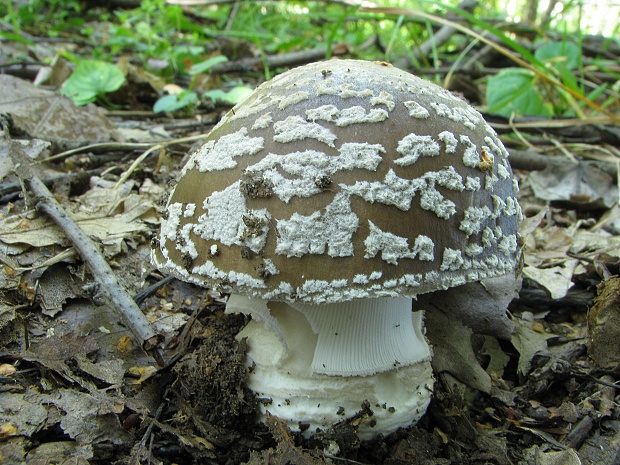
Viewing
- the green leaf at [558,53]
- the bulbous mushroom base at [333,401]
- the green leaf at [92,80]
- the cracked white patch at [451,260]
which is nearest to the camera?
the cracked white patch at [451,260]

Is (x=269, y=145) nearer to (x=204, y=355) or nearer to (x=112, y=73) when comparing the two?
(x=204, y=355)

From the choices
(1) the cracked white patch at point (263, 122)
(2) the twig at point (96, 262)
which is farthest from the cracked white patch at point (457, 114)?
(2) the twig at point (96, 262)

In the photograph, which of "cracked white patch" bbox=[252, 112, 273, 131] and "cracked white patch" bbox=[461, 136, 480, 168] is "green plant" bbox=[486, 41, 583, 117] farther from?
"cracked white patch" bbox=[252, 112, 273, 131]

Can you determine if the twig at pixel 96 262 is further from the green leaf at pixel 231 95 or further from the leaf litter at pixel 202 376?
the green leaf at pixel 231 95

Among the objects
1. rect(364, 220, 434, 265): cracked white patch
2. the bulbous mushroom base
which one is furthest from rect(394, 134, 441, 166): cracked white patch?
the bulbous mushroom base

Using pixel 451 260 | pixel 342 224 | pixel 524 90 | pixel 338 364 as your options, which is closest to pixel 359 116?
pixel 342 224

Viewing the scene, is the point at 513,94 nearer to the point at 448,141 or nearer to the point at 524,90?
the point at 524,90
